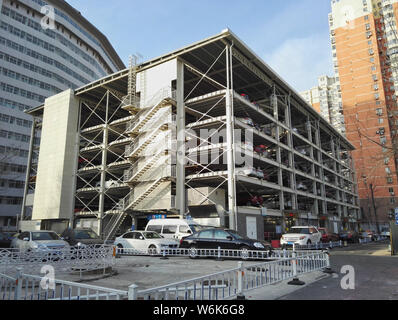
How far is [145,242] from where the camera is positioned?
18547mm

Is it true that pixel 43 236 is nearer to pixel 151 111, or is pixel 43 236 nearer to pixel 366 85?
pixel 151 111

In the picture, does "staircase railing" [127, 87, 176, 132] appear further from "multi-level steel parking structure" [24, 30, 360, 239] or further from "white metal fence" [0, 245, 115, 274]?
"white metal fence" [0, 245, 115, 274]

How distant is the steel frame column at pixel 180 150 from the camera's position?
28.1 m

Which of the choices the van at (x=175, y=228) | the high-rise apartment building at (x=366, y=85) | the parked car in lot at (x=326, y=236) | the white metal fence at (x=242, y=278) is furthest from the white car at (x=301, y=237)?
the high-rise apartment building at (x=366, y=85)

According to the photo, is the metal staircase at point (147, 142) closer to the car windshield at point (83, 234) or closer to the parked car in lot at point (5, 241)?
the car windshield at point (83, 234)

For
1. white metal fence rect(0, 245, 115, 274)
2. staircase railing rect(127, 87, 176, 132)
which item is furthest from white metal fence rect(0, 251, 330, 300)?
staircase railing rect(127, 87, 176, 132)

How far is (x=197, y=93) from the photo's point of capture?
36844mm

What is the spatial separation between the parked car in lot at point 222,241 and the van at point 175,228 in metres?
2.73

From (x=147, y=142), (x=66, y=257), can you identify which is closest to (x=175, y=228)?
(x=66, y=257)

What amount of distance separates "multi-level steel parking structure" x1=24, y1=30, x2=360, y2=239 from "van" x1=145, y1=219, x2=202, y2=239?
5348mm

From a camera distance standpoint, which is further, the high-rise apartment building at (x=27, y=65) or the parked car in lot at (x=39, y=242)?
the high-rise apartment building at (x=27, y=65)
